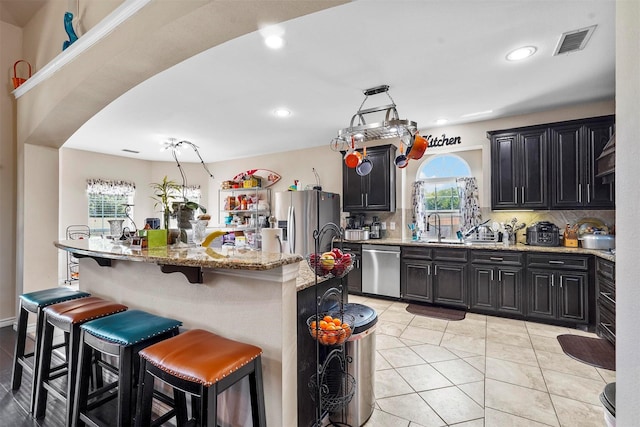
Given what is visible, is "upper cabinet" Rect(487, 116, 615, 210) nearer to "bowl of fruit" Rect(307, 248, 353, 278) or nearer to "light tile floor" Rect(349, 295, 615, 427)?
"light tile floor" Rect(349, 295, 615, 427)

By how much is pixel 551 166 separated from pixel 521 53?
1.83 m

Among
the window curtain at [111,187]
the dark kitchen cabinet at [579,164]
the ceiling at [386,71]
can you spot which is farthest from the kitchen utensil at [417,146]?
the window curtain at [111,187]

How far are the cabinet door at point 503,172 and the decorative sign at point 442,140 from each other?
56 centimetres

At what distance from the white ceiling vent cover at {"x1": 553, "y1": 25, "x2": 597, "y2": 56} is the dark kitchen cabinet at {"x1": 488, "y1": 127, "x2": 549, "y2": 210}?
1.48 metres

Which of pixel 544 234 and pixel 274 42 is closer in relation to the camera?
pixel 274 42

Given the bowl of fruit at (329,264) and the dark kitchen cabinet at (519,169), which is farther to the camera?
the dark kitchen cabinet at (519,169)

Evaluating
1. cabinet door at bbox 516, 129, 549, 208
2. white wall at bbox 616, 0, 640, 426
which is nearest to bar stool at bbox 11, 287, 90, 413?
white wall at bbox 616, 0, 640, 426

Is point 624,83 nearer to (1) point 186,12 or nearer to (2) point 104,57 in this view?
(1) point 186,12

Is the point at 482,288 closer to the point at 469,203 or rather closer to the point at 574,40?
the point at 469,203

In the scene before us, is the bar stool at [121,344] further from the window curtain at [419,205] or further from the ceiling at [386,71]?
the window curtain at [419,205]

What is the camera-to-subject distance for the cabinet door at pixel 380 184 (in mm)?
4738

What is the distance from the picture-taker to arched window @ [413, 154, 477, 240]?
4.64 m

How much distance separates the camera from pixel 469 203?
4.50 meters

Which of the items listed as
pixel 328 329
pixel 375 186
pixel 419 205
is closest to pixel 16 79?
pixel 328 329
